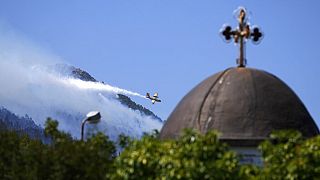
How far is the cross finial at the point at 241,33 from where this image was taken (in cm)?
2500

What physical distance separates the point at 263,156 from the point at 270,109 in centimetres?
302

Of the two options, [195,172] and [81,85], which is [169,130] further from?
[81,85]

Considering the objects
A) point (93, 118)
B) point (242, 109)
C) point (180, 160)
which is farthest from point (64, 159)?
point (242, 109)

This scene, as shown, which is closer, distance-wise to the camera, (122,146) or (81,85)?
(122,146)

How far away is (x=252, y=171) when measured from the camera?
19469 millimetres

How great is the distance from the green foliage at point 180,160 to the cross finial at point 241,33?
5.70m

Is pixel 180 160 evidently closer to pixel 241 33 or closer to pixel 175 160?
pixel 175 160

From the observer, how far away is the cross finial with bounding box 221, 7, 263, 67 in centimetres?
2500

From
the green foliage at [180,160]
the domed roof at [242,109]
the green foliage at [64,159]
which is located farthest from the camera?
the domed roof at [242,109]

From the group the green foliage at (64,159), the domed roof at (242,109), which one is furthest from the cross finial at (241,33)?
the green foliage at (64,159)

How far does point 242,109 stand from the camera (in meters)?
22.6

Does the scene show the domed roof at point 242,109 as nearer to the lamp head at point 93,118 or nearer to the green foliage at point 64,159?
the lamp head at point 93,118

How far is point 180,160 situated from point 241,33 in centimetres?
701

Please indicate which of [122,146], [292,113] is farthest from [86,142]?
[292,113]
